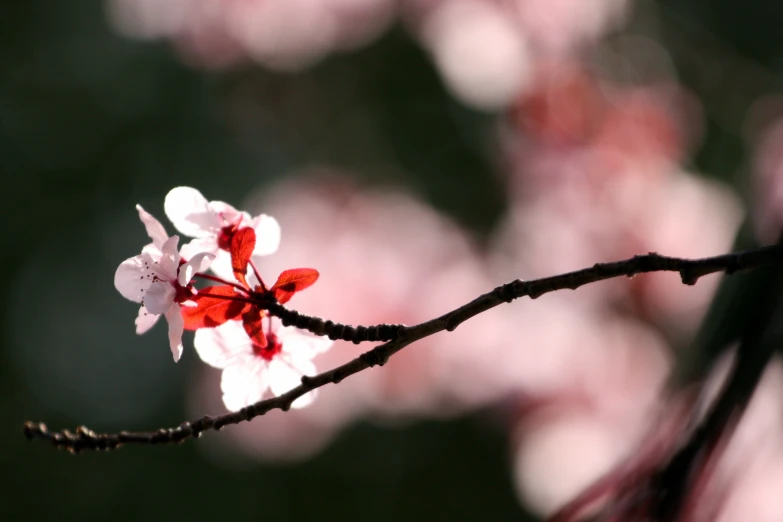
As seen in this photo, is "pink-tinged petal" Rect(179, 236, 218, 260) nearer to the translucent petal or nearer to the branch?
the translucent petal

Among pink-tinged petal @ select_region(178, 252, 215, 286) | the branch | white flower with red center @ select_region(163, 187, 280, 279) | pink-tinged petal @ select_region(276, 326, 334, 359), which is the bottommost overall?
the branch

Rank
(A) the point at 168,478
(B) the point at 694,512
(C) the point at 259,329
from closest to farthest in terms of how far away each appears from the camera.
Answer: (B) the point at 694,512
(C) the point at 259,329
(A) the point at 168,478

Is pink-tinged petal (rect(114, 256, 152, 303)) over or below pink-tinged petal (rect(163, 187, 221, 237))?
below

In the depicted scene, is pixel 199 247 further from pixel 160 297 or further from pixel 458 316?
pixel 458 316

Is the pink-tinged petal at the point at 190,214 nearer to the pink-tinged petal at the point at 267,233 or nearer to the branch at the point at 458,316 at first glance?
the pink-tinged petal at the point at 267,233

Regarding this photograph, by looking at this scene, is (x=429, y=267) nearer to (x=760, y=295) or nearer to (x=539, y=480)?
Result: (x=539, y=480)

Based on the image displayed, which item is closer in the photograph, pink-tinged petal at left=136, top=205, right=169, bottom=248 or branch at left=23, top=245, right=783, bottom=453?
branch at left=23, top=245, right=783, bottom=453

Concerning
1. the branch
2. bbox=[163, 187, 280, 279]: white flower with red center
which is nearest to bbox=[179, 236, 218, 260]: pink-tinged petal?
bbox=[163, 187, 280, 279]: white flower with red center

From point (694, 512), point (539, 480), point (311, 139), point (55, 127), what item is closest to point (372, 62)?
point (311, 139)
